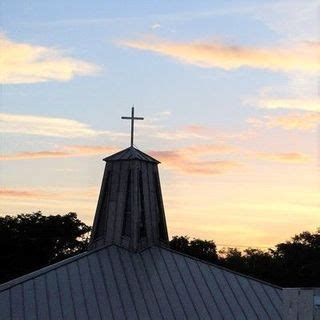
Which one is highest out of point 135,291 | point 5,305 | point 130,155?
point 130,155

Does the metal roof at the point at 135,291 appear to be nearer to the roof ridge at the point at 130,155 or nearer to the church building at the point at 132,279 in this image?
the church building at the point at 132,279

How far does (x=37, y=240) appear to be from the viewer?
76562mm

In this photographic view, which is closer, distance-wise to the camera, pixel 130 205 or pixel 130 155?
pixel 130 205

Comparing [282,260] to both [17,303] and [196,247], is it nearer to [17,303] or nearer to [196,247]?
[196,247]

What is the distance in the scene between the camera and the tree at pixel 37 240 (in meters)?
72.9

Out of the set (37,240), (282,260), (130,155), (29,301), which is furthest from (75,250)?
(29,301)

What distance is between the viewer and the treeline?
72500mm

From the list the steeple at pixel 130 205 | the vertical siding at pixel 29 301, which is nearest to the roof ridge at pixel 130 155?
the steeple at pixel 130 205

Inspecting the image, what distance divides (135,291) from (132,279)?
0.86 m

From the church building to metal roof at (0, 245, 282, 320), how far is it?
4 cm

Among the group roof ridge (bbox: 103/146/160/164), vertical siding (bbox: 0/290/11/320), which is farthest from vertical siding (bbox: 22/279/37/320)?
roof ridge (bbox: 103/146/160/164)

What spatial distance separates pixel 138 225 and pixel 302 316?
1676 centimetres

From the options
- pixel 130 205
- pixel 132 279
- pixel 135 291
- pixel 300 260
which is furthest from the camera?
pixel 300 260

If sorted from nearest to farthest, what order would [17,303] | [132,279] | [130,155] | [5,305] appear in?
[5,305], [17,303], [132,279], [130,155]
